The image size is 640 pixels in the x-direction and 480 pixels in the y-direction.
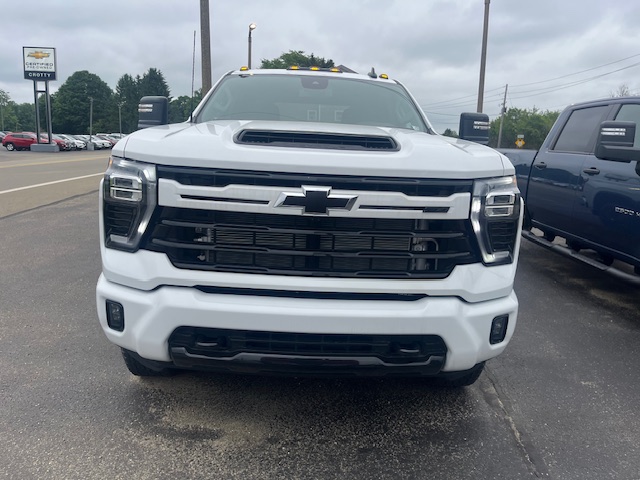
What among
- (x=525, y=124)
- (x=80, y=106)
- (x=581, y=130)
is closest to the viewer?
(x=581, y=130)

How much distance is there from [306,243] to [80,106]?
116 metres

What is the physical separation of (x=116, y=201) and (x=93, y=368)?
144 cm

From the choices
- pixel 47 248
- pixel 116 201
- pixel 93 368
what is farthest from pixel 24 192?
pixel 116 201

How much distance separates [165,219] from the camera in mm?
2379

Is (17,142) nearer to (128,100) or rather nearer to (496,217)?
(496,217)

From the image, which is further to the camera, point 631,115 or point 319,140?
point 631,115

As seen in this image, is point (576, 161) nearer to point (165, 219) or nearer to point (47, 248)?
point (165, 219)

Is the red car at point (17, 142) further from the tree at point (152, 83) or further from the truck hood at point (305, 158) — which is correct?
the tree at point (152, 83)

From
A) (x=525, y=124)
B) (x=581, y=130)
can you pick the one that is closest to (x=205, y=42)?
(x=581, y=130)

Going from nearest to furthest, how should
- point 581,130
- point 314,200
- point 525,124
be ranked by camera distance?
point 314,200
point 581,130
point 525,124

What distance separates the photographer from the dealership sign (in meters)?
42.2

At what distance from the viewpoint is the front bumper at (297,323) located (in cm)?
230

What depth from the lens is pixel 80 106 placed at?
105062 mm

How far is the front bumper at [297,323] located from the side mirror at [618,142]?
2.41 m
